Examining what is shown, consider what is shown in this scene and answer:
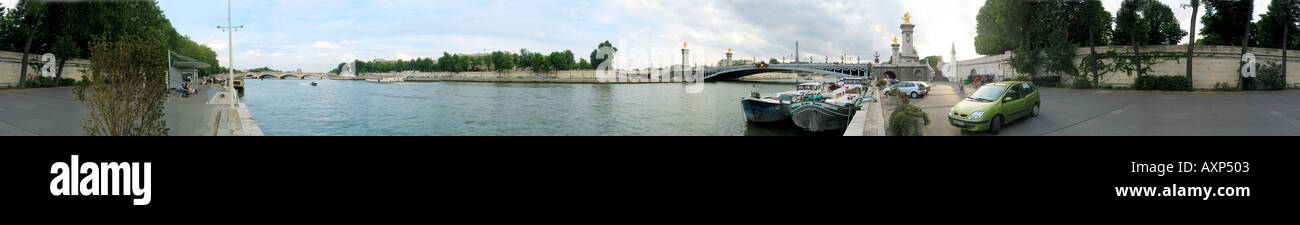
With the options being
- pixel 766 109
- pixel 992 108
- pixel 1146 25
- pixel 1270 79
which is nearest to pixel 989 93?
pixel 992 108

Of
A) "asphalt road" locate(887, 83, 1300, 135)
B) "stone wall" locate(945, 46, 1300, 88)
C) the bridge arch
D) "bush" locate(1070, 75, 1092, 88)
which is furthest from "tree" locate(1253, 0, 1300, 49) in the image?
the bridge arch

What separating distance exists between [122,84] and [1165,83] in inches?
991

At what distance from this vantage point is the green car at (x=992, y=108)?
7.89 metres

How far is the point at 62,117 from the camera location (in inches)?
487

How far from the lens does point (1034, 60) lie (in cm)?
1870

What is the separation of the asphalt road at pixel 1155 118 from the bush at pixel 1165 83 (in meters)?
3.22

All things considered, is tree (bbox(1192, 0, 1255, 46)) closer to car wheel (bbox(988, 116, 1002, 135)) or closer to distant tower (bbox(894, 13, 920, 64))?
distant tower (bbox(894, 13, 920, 64))

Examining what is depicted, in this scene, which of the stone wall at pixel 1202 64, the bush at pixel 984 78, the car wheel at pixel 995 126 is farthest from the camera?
the bush at pixel 984 78

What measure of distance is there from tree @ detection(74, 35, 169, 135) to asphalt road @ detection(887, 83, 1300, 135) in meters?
10.7

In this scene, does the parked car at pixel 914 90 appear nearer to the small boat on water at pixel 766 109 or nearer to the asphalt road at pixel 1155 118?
the small boat on water at pixel 766 109

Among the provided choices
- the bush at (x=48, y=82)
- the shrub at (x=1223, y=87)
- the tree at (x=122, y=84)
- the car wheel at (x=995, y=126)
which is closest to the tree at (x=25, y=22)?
the bush at (x=48, y=82)

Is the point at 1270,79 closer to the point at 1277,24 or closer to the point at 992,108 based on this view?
the point at 1277,24
